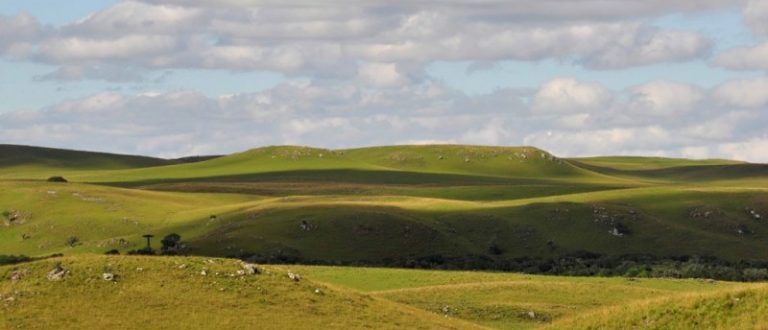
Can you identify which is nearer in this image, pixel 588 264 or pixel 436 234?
pixel 588 264

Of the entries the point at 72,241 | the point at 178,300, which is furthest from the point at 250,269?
the point at 72,241

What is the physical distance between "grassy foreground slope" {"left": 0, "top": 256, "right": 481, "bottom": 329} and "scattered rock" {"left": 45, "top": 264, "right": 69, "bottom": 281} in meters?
0.16

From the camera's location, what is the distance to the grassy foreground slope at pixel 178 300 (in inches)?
1812

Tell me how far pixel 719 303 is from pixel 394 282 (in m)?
40.3

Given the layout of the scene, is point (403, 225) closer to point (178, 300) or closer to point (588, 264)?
point (588, 264)

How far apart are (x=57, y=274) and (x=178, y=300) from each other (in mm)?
4522

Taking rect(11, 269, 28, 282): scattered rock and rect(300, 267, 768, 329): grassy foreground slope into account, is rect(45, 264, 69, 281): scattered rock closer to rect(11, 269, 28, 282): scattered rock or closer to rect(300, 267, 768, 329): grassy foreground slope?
rect(11, 269, 28, 282): scattered rock

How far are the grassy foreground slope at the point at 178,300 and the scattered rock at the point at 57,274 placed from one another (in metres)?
0.16

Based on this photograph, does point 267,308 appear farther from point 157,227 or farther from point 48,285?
point 157,227

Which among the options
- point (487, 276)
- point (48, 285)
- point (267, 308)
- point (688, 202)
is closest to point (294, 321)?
point (267, 308)

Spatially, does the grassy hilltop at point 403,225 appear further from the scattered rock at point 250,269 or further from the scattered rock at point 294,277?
the scattered rock at point 250,269

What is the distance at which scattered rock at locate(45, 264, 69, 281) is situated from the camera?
4834cm

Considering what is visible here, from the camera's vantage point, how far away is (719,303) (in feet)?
131

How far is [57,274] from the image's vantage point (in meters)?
48.6
